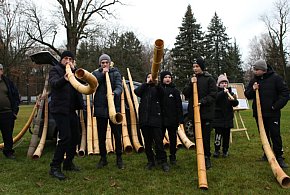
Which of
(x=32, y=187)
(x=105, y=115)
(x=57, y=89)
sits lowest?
(x=32, y=187)

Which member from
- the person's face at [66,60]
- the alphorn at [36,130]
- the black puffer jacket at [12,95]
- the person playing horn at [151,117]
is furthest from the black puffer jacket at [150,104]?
the black puffer jacket at [12,95]

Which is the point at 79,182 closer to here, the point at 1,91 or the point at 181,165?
the point at 181,165

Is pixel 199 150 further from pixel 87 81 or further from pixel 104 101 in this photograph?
pixel 87 81

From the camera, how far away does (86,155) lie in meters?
7.37

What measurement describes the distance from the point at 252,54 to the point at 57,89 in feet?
219

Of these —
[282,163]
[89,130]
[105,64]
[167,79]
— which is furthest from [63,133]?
[282,163]

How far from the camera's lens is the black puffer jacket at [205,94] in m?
5.72

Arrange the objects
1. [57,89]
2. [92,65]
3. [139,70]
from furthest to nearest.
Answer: [139,70], [92,65], [57,89]

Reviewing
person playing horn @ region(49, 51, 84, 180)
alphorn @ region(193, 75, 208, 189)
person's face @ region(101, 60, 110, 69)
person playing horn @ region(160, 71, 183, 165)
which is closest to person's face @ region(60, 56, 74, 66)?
person playing horn @ region(49, 51, 84, 180)

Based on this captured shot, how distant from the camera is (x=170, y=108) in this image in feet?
19.7

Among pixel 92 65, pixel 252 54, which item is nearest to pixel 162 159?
pixel 92 65

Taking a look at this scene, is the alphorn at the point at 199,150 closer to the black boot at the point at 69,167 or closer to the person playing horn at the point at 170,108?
the person playing horn at the point at 170,108

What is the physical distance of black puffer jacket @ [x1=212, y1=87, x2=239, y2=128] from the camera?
7.01 meters

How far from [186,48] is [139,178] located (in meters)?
39.0
